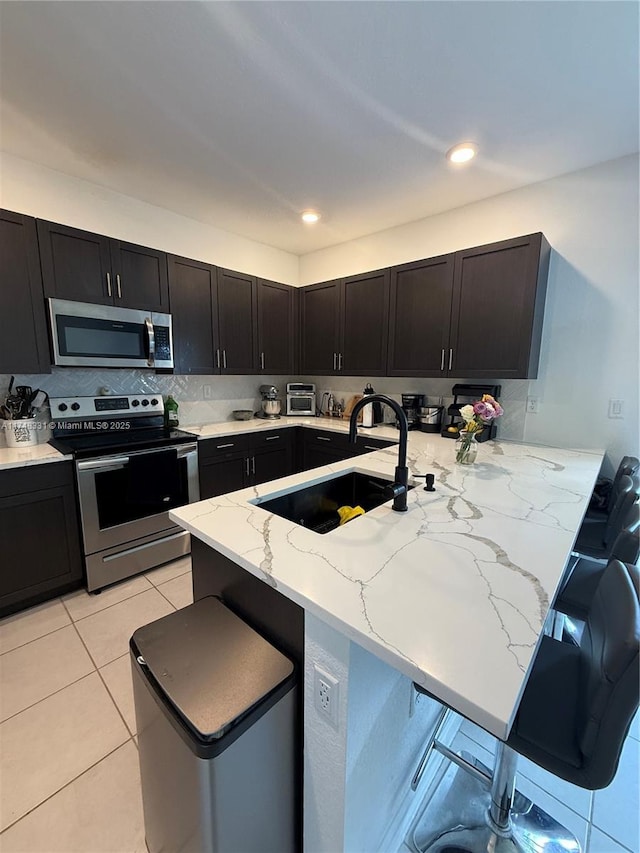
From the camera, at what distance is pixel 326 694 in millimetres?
833

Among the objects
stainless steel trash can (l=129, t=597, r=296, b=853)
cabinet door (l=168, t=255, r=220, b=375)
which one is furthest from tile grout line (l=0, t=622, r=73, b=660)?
cabinet door (l=168, t=255, r=220, b=375)

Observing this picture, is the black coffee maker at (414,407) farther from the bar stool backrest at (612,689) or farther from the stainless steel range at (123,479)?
the bar stool backrest at (612,689)

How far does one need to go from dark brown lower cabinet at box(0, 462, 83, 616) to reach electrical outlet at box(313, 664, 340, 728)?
2.00 m

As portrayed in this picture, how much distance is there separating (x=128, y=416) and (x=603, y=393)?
→ 3.39 metres

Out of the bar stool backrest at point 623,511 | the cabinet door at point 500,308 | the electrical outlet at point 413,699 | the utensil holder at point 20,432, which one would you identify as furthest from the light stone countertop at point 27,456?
the bar stool backrest at point 623,511

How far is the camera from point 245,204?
272 centimetres

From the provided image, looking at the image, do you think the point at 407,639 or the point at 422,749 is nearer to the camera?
the point at 407,639

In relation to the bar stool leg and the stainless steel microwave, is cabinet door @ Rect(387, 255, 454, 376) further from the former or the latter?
the bar stool leg

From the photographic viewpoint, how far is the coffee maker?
3.64m

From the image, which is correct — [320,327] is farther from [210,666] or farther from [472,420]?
[210,666]

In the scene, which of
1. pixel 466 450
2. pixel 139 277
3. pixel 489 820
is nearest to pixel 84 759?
pixel 489 820

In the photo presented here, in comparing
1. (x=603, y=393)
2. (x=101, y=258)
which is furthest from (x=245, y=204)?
(x=603, y=393)

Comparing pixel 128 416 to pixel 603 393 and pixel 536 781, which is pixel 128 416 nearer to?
pixel 536 781

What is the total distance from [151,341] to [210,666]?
228cm
